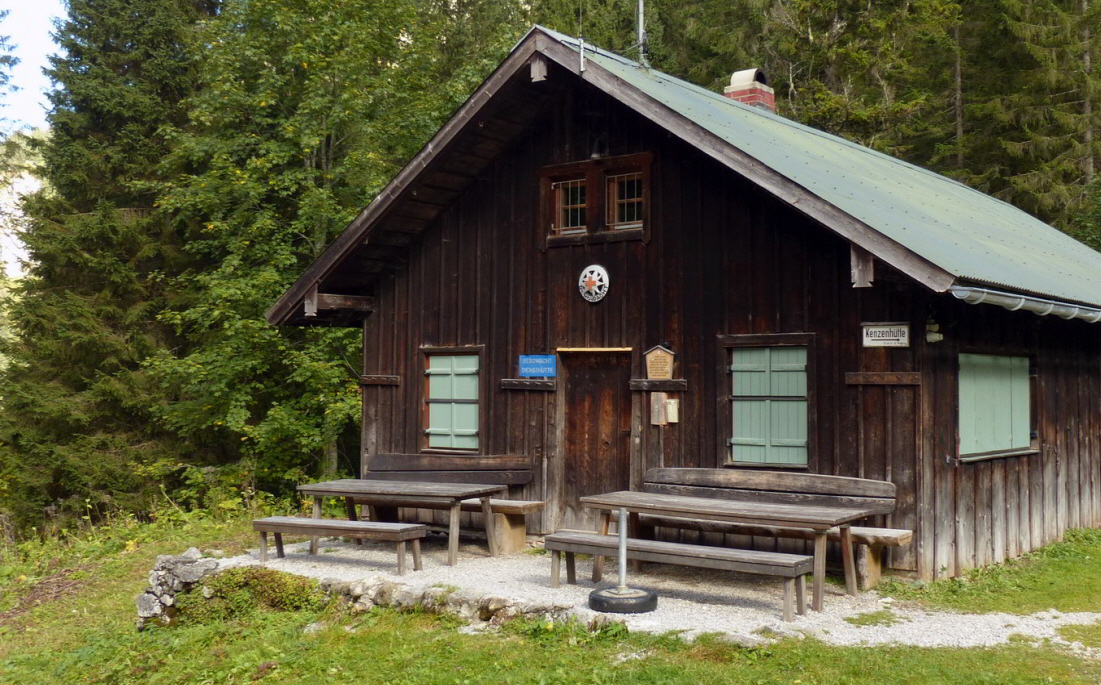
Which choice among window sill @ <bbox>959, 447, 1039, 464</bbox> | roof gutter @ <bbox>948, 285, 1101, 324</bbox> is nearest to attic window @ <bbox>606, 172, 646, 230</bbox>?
roof gutter @ <bbox>948, 285, 1101, 324</bbox>

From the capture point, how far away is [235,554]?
11.0 meters

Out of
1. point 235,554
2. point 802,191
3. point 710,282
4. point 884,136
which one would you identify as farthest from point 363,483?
point 884,136

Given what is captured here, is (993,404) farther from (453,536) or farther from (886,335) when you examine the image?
(453,536)

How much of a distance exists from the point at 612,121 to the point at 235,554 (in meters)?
6.21

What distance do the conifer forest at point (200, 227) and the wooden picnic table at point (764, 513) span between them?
9143 mm

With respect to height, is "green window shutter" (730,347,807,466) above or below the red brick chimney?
below

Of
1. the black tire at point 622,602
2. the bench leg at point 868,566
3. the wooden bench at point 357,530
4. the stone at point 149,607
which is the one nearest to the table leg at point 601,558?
the black tire at point 622,602

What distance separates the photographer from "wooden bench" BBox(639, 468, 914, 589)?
8.34m

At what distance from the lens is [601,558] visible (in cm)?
884

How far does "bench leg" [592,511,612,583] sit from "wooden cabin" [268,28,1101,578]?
1080 mm

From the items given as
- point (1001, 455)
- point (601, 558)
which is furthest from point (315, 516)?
point (1001, 455)

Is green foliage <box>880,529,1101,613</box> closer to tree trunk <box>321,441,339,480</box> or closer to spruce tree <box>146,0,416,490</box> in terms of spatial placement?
spruce tree <box>146,0,416,490</box>

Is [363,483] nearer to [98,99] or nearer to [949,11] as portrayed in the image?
[98,99]

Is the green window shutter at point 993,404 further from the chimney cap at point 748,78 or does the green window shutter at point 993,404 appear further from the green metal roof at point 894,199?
the chimney cap at point 748,78
